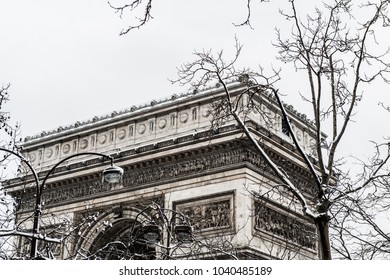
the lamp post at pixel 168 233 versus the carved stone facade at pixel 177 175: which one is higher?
the carved stone facade at pixel 177 175

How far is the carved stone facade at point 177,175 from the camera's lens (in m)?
18.6

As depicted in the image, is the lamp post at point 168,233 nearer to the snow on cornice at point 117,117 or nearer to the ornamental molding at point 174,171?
the ornamental molding at point 174,171


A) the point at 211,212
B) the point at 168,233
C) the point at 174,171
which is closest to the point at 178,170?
the point at 174,171

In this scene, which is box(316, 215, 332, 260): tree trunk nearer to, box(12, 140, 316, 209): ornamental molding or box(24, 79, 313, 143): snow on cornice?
box(12, 140, 316, 209): ornamental molding

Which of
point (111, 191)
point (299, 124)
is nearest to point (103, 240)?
point (111, 191)

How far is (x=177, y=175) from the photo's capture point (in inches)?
803

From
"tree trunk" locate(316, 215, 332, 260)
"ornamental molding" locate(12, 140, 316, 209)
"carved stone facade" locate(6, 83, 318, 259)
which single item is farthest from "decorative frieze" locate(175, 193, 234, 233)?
"tree trunk" locate(316, 215, 332, 260)

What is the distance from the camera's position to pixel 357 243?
7.38m

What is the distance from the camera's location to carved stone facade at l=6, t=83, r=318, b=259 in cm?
1862

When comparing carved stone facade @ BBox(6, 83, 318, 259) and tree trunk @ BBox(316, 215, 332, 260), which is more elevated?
carved stone facade @ BBox(6, 83, 318, 259)

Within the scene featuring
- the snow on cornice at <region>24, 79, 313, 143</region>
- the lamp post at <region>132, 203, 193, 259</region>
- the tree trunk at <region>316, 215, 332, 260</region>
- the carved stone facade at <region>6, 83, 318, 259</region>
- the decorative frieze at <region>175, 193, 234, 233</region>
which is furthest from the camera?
the snow on cornice at <region>24, 79, 313, 143</region>

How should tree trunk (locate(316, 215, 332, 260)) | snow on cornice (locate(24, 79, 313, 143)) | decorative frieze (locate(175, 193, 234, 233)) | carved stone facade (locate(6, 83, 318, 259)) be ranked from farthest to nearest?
snow on cornice (locate(24, 79, 313, 143))
decorative frieze (locate(175, 193, 234, 233))
carved stone facade (locate(6, 83, 318, 259))
tree trunk (locate(316, 215, 332, 260))

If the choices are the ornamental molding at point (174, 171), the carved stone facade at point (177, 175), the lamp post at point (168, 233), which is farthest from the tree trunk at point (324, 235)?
the ornamental molding at point (174, 171)
